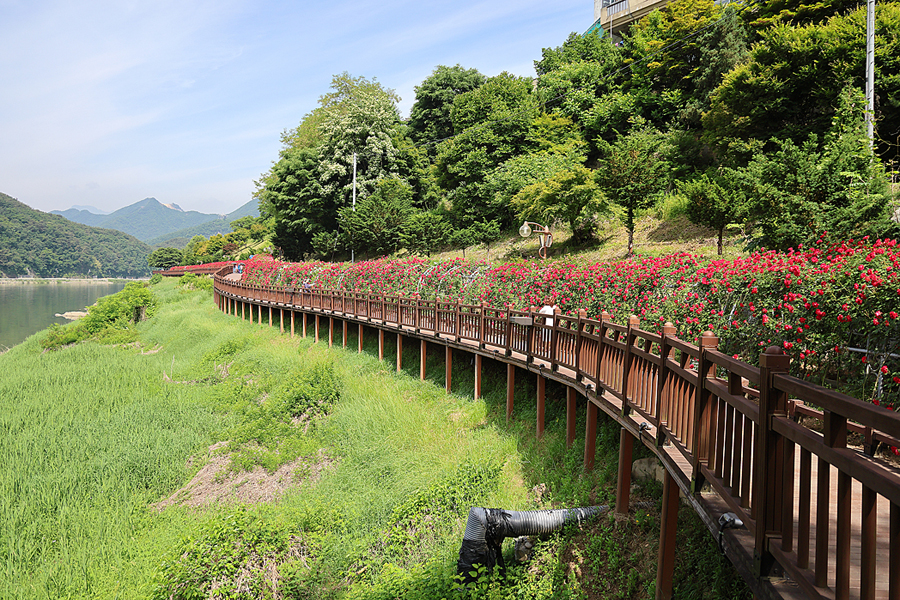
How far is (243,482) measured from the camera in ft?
36.1

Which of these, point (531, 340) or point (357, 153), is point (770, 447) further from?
point (357, 153)

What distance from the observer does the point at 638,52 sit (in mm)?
33438

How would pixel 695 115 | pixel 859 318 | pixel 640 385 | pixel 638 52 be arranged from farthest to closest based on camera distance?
pixel 638 52 → pixel 695 115 → pixel 859 318 → pixel 640 385

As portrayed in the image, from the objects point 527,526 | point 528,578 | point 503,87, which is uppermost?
point 503,87

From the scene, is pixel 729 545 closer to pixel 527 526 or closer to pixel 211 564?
pixel 527 526

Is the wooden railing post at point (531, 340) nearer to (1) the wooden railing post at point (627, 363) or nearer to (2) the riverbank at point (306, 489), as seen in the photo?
(2) the riverbank at point (306, 489)

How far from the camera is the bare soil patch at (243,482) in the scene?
10523mm

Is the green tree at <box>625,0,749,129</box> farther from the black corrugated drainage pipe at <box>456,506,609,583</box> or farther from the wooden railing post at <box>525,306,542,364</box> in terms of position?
the black corrugated drainage pipe at <box>456,506,609,583</box>

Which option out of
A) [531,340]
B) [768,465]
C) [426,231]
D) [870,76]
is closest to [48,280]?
[426,231]

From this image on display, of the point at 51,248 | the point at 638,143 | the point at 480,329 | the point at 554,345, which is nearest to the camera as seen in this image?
the point at 554,345

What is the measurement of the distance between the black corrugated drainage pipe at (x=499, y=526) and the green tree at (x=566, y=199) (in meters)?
17.9

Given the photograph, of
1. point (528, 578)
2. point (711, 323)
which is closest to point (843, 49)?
point (711, 323)

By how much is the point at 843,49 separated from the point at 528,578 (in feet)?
68.2

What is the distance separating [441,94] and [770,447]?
48.3 metres
